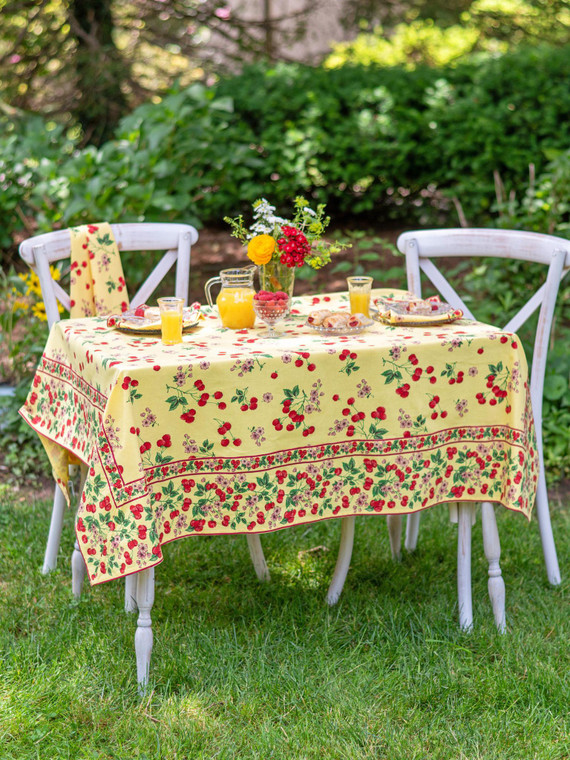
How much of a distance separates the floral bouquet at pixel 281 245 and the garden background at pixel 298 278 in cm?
99

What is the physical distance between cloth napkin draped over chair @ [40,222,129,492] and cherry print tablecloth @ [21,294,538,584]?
0.33m

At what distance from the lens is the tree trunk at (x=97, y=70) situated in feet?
20.0

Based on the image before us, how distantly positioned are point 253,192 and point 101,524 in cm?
383

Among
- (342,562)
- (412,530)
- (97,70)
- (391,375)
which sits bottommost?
(412,530)

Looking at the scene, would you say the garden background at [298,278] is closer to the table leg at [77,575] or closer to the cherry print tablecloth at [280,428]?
the table leg at [77,575]

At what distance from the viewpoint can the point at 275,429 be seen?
84.7 inches

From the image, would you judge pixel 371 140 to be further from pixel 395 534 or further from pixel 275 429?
pixel 275 429

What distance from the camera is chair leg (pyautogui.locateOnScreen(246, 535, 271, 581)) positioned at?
9.11 feet

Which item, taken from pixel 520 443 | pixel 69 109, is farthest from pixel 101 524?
pixel 69 109


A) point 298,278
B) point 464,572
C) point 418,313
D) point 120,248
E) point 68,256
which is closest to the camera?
point 418,313

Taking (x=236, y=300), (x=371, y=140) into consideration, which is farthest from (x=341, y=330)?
(x=371, y=140)

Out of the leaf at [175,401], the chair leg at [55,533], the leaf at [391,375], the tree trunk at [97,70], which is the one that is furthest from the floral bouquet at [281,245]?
the tree trunk at [97,70]

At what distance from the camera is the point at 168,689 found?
2229 millimetres

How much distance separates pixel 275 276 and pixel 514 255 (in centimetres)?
81
